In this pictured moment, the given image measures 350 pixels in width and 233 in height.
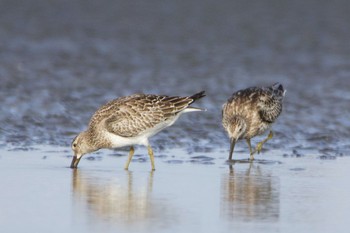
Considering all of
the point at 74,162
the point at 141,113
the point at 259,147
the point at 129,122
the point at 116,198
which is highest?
the point at 141,113

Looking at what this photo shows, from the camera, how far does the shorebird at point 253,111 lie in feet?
46.7

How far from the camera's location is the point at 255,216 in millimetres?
9586

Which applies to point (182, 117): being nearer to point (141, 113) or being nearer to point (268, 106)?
point (268, 106)

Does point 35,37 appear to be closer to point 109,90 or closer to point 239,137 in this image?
point 109,90

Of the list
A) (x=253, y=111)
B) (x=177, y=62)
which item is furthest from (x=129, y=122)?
(x=177, y=62)

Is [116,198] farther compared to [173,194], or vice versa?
[173,194]

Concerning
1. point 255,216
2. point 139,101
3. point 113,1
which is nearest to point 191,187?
point 255,216

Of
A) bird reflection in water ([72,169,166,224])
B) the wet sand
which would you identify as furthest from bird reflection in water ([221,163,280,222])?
bird reflection in water ([72,169,166,224])

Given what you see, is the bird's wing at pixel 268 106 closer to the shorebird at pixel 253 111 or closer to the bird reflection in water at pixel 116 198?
the shorebird at pixel 253 111

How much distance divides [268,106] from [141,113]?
92.5 inches

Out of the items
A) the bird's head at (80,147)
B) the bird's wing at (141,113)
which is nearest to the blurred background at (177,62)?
the bird's wing at (141,113)

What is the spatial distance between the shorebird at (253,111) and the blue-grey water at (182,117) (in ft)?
0.95

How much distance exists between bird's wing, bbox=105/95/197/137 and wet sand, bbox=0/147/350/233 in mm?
440

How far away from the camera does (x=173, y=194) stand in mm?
10719
